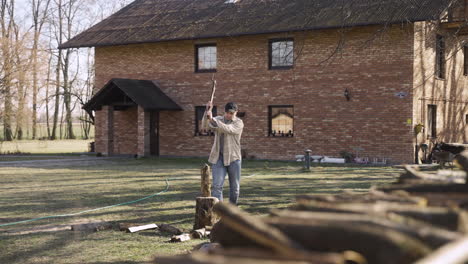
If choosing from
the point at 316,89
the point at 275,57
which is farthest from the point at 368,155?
the point at 275,57

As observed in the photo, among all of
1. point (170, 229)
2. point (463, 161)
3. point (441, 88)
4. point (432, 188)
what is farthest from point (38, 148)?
point (432, 188)

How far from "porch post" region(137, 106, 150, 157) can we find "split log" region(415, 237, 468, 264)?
25.1m

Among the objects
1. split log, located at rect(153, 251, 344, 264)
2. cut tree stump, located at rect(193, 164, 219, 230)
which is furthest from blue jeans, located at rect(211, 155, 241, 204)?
split log, located at rect(153, 251, 344, 264)

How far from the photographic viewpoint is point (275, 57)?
25.7m

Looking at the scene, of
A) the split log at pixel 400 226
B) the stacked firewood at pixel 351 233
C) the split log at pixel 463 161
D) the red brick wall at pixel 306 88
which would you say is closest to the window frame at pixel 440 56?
the red brick wall at pixel 306 88

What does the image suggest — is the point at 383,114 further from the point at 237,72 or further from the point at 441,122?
the point at 237,72

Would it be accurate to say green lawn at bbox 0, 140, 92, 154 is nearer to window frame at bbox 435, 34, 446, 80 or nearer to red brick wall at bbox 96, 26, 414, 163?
red brick wall at bbox 96, 26, 414, 163

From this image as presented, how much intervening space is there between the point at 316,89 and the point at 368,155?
3443mm

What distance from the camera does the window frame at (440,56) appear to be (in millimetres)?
24625

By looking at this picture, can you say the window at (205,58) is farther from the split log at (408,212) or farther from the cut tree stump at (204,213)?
the split log at (408,212)

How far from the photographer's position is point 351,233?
A: 2.26 m

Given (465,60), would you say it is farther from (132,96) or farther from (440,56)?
(132,96)

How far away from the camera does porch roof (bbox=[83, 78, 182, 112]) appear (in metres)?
26.4

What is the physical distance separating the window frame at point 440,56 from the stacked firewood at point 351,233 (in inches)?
914
